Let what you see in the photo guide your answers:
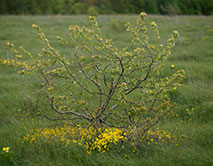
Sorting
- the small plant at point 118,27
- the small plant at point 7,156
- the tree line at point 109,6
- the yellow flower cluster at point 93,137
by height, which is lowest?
the small plant at point 7,156

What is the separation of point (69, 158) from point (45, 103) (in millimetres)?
2011

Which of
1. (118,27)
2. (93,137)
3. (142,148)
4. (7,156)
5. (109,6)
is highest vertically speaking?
(118,27)

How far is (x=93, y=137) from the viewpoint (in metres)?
3.35

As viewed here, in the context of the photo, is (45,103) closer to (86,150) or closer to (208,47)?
(86,150)

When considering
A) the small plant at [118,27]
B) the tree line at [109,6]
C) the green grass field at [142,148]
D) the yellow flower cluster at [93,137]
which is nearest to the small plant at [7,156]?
the green grass field at [142,148]

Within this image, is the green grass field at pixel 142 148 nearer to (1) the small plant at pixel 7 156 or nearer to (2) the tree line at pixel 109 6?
(1) the small plant at pixel 7 156

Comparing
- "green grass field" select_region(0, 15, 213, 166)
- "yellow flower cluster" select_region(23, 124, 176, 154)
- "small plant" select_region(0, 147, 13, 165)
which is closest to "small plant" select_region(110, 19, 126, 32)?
"green grass field" select_region(0, 15, 213, 166)

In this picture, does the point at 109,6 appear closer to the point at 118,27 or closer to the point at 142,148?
the point at 142,148

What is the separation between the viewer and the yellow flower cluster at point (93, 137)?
3.17 meters

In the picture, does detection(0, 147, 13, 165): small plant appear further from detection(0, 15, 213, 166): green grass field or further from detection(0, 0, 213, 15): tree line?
detection(0, 0, 213, 15): tree line

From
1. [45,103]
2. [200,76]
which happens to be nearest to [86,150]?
[45,103]

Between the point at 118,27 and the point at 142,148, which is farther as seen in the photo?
the point at 118,27

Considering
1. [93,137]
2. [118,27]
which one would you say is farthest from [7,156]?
[118,27]

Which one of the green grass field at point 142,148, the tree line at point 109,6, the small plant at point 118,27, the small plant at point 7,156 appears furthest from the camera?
the small plant at point 118,27
